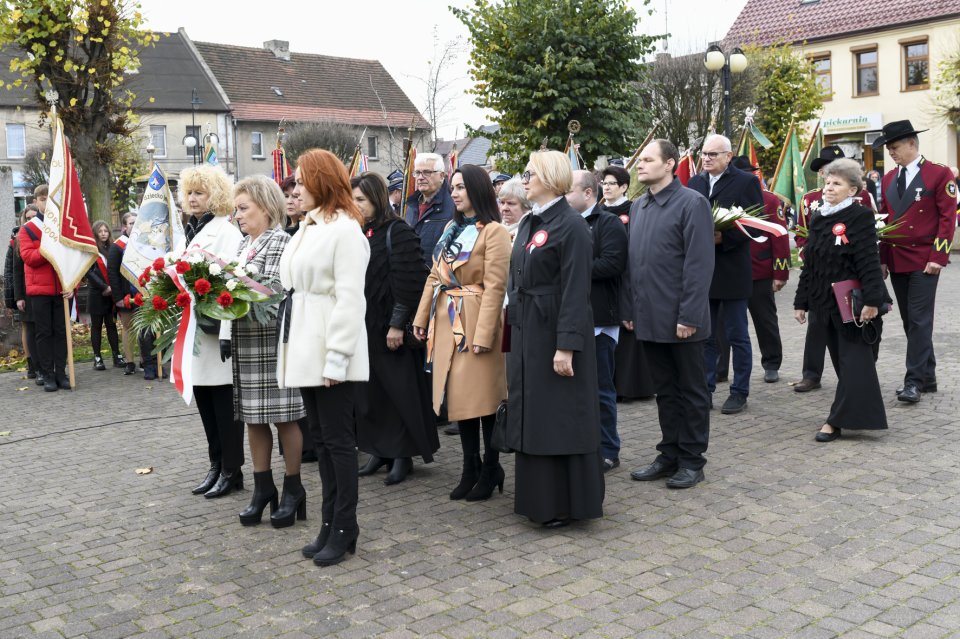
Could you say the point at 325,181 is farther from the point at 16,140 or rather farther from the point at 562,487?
the point at 16,140

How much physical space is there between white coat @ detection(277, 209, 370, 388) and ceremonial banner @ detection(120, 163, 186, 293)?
21.1 feet

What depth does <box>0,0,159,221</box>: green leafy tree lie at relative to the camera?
46.0ft

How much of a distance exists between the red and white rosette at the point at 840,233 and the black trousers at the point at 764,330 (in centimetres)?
231

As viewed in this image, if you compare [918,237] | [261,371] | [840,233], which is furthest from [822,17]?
[261,371]

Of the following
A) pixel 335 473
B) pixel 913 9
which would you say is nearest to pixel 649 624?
pixel 335 473

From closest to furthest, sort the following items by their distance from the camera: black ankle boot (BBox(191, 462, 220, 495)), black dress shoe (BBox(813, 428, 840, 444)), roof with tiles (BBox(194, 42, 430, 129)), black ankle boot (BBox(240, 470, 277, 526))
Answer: black ankle boot (BBox(240, 470, 277, 526)) → black ankle boot (BBox(191, 462, 220, 495)) → black dress shoe (BBox(813, 428, 840, 444)) → roof with tiles (BBox(194, 42, 430, 129))

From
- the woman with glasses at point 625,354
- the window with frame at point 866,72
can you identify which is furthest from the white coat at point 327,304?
the window with frame at point 866,72

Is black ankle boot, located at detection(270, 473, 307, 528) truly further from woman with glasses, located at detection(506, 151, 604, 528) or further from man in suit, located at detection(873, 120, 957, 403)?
man in suit, located at detection(873, 120, 957, 403)

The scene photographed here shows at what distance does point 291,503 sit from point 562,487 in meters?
1.57

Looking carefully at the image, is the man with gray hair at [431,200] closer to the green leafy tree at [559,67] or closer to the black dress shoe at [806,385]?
the black dress shoe at [806,385]

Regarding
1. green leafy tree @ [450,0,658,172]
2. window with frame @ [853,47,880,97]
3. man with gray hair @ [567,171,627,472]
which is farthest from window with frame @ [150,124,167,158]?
man with gray hair @ [567,171,627,472]

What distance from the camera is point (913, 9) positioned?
39.9 metres

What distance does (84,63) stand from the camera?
14.7m

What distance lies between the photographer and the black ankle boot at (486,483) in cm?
615
